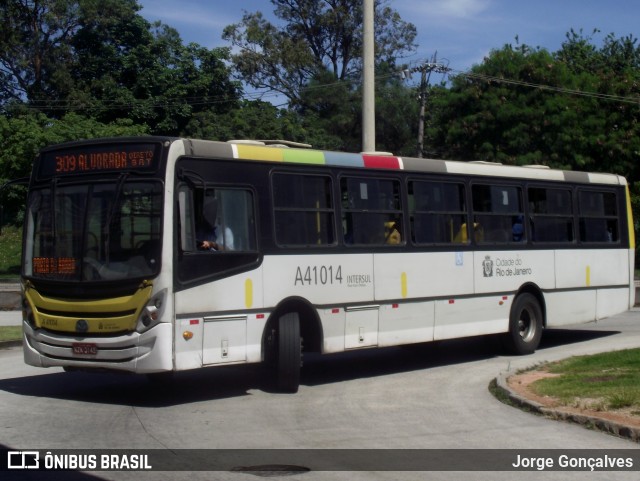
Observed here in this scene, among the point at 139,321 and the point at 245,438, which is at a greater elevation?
the point at 139,321

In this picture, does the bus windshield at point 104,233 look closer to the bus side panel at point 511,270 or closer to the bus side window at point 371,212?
the bus side window at point 371,212

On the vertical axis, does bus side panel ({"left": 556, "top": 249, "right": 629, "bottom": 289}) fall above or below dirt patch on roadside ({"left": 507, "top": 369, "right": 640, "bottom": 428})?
above

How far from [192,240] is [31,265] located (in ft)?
7.23

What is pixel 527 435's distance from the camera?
391 inches

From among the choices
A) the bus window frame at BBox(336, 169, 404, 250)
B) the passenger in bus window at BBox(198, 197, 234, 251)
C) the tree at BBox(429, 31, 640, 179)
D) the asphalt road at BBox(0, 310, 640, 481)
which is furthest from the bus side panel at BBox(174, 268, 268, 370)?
the tree at BBox(429, 31, 640, 179)

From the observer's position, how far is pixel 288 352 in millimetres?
12570

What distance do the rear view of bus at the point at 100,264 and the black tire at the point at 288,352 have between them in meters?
1.77

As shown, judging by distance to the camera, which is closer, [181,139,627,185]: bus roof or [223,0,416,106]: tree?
[181,139,627,185]: bus roof

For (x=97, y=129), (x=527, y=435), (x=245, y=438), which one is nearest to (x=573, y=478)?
(x=527, y=435)

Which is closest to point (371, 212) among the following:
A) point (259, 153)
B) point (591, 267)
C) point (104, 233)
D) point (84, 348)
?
point (259, 153)

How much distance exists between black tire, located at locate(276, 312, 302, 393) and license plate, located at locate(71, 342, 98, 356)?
2.37 meters

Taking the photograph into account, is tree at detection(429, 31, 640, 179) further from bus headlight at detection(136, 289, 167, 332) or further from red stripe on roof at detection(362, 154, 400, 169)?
bus headlight at detection(136, 289, 167, 332)

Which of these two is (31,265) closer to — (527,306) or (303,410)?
(303,410)

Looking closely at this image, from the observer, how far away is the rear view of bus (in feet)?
37.1
